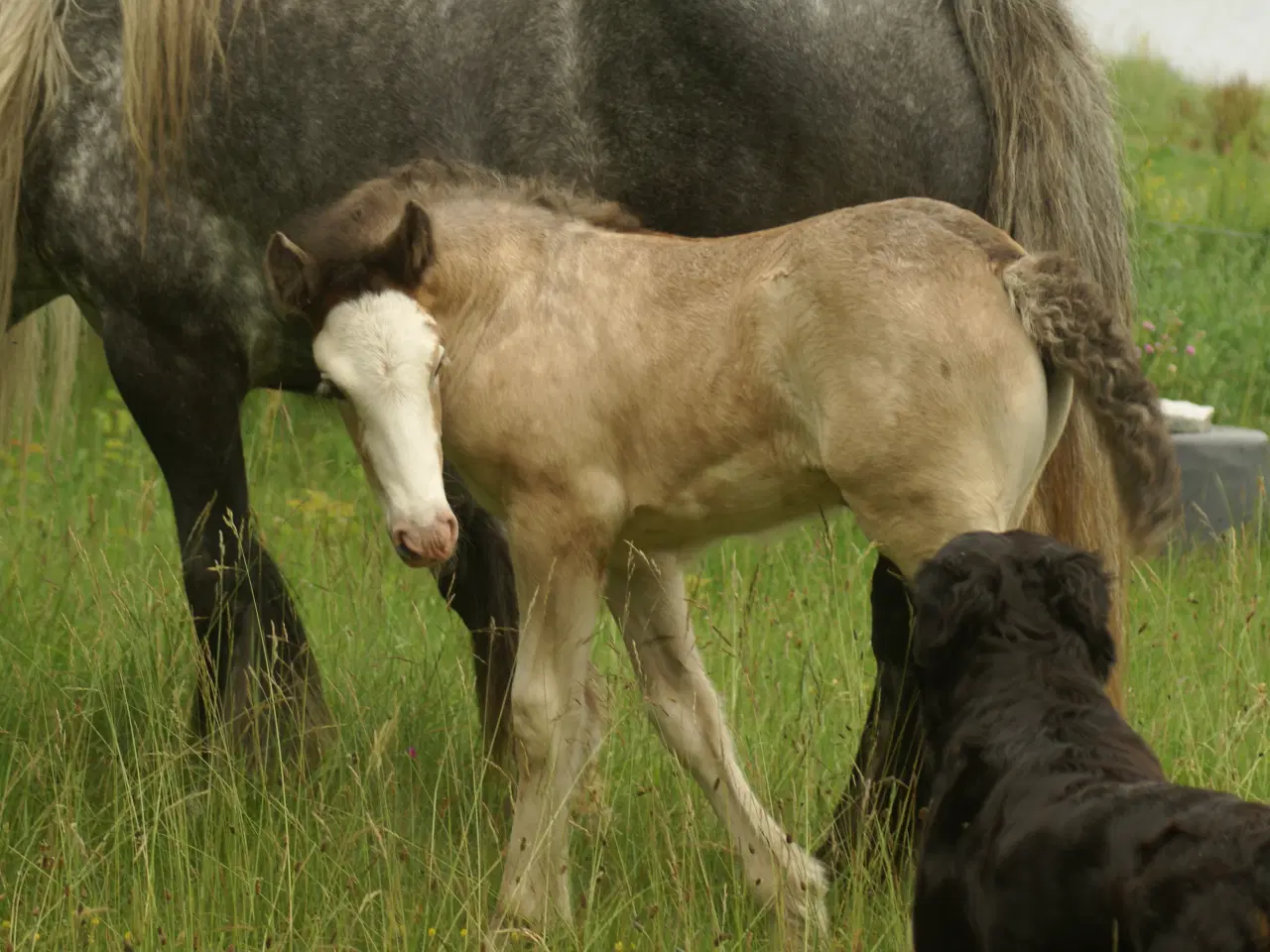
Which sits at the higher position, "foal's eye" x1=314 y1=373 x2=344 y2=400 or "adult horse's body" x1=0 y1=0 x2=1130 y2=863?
A: "adult horse's body" x1=0 y1=0 x2=1130 y2=863

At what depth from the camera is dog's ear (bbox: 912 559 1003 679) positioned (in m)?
2.73

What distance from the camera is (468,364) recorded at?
3.43 m

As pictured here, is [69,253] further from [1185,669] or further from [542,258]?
[1185,669]

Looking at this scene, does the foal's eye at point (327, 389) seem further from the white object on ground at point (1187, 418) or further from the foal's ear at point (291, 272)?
the white object on ground at point (1187, 418)

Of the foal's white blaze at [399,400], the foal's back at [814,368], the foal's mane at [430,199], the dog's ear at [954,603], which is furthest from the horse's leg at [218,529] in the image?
the dog's ear at [954,603]

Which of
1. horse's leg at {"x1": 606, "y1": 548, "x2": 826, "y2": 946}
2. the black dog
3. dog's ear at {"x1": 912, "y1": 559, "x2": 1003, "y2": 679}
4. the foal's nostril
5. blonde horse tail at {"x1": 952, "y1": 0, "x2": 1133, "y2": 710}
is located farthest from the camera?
blonde horse tail at {"x1": 952, "y1": 0, "x2": 1133, "y2": 710}

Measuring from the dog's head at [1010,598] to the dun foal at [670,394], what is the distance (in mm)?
259

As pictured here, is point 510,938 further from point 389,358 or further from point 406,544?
point 389,358

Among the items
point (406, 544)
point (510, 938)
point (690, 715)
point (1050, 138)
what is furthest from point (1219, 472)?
point (406, 544)

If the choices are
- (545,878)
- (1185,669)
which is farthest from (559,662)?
(1185,669)

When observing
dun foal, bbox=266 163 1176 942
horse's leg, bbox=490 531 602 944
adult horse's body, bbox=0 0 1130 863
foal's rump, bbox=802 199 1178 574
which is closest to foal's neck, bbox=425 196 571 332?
dun foal, bbox=266 163 1176 942

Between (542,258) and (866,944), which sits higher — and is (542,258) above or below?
above

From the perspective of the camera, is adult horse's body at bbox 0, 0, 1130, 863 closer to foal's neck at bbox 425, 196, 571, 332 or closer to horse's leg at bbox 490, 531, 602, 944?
foal's neck at bbox 425, 196, 571, 332

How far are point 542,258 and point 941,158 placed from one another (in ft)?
3.54
